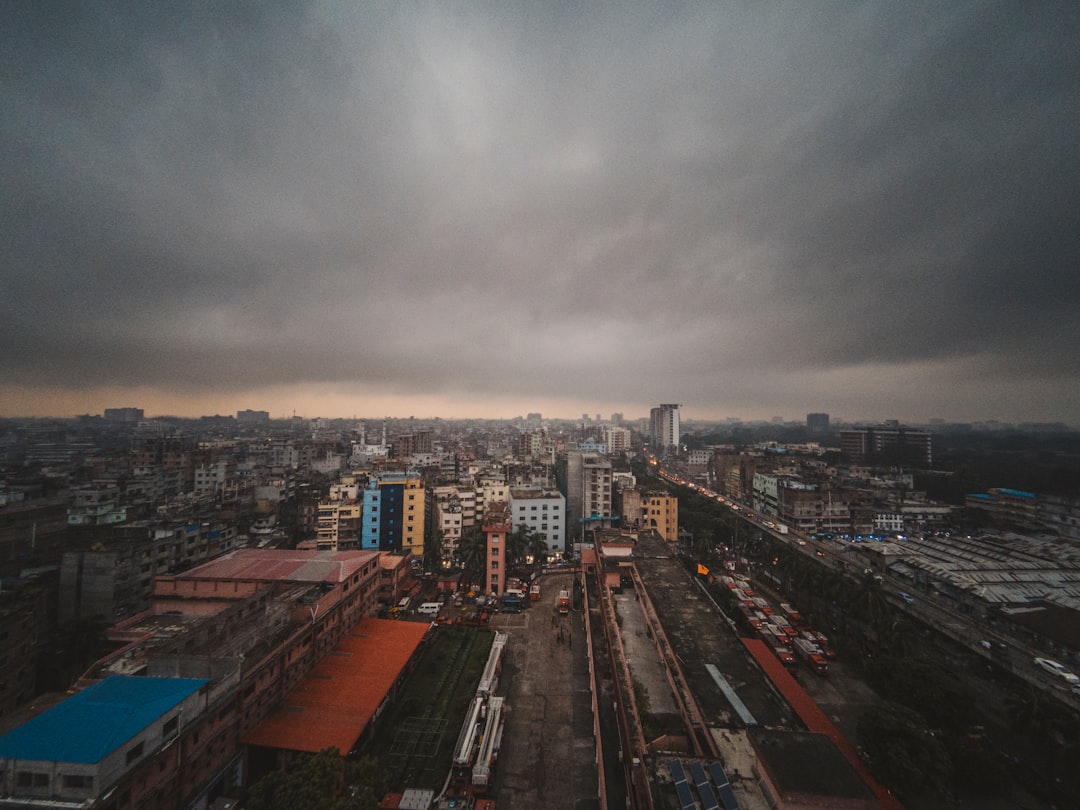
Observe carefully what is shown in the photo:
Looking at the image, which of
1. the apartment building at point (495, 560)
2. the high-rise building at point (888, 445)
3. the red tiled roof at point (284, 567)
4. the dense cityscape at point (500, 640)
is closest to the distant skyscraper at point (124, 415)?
the dense cityscape at point (500, 640)

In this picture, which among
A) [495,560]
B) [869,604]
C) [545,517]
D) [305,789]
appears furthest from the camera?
[545,517]

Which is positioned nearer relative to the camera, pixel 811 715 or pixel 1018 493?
pixel 811 715

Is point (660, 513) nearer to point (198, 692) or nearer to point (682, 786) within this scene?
point (682, 786)

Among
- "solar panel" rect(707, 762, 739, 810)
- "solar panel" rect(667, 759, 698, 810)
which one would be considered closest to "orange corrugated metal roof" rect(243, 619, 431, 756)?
"solar panel" rect(667, 759, 698, 810)

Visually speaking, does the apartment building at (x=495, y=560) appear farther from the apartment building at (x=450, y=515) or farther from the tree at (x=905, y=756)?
the tree at (x=905, y=756)

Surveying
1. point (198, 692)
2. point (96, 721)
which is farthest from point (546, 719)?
point (96, 721)
